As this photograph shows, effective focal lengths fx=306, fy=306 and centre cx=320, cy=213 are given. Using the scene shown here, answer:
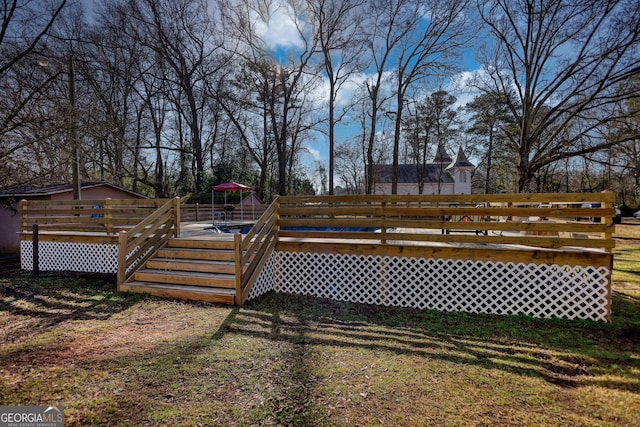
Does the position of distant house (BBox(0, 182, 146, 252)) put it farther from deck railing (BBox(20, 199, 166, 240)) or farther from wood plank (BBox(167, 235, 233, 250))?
wood plank (BBox(167, 235, 233, 250))

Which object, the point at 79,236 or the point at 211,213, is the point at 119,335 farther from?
the point at 211,213

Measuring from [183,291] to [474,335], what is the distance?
452cm

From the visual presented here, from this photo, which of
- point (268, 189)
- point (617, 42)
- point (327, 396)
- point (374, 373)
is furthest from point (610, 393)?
point (268, 189)

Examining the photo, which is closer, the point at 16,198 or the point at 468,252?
the point at 468,252

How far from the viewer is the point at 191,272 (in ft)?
18.6

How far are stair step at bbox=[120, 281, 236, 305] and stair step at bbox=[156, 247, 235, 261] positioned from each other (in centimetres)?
66

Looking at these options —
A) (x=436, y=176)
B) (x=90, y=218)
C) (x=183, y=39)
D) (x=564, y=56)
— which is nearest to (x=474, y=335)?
(x=90, y=218)

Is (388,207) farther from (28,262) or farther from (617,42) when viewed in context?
(617,42)

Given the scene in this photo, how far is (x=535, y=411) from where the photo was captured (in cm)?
238

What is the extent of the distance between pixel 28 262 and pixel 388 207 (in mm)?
9125

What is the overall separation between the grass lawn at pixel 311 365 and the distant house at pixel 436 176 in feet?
91.4

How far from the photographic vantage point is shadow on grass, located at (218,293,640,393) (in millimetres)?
3188

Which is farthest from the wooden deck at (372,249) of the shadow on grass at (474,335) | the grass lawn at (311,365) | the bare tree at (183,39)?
the bare tree at (183,39)

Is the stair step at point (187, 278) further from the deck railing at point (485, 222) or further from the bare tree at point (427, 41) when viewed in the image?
the bare tree at point (427, 41)
